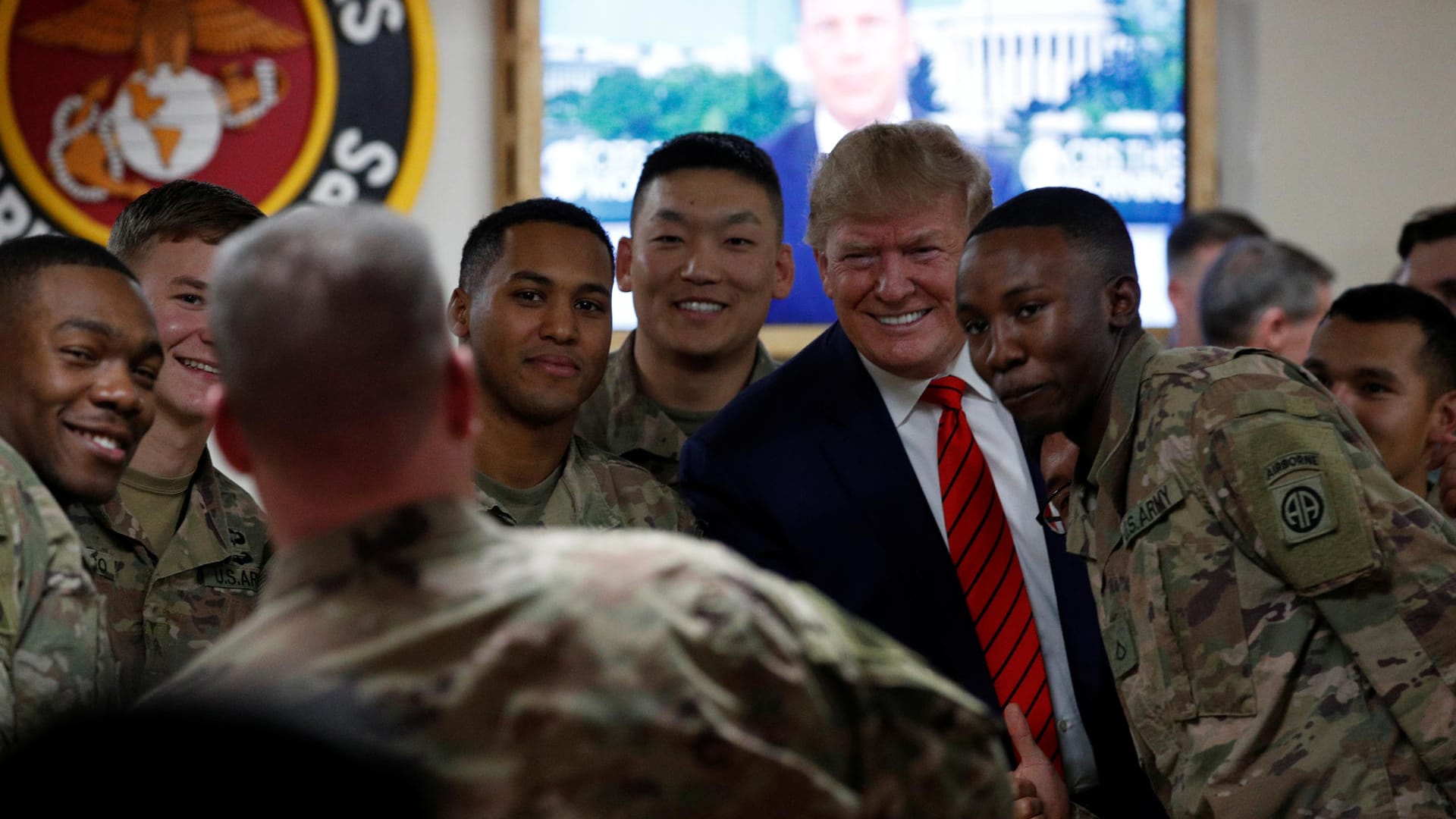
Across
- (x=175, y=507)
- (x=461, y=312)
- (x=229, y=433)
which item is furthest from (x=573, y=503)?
(x=229, y=433)

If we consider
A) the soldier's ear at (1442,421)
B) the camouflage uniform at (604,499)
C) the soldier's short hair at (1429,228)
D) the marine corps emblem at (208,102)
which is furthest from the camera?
the marine corps emblem at (208,102)

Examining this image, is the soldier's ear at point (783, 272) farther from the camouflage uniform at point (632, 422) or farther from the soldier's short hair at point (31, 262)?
the soldier's short hair at point (31, 262)

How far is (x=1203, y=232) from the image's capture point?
470 cm

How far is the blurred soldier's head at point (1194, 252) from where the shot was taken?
4.65 meters

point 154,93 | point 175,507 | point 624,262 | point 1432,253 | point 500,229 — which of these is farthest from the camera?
point 154,93

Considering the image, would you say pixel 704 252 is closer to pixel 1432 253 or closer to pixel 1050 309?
pixel 1050 309

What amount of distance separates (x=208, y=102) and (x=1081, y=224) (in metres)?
3.29

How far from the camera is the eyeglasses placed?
242 cm

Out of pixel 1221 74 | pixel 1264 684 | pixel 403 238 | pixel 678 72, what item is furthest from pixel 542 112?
pixel 403 238

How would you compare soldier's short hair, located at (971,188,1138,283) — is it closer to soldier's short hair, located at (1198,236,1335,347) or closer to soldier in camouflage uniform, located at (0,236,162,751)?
soldier in camouflage uniform, located at (0,236,162,751)

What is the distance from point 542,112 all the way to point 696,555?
12.3ft

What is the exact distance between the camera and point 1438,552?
195 centimetres

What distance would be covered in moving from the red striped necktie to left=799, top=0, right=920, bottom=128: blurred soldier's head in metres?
2.25

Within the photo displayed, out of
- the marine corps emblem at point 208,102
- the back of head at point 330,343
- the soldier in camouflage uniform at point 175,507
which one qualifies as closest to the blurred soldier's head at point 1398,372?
the soldier in camouflage uniform at point 175,507
